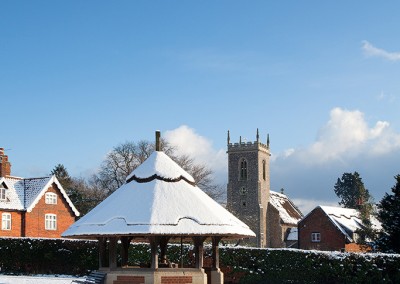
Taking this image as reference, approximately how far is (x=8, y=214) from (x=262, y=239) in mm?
41950

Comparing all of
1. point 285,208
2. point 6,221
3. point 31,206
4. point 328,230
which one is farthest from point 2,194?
point 285,208

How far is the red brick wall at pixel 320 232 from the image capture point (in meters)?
61.4

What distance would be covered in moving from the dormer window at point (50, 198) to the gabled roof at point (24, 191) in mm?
561

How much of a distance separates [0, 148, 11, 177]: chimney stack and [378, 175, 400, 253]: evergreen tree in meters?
28.8

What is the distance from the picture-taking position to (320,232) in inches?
2467

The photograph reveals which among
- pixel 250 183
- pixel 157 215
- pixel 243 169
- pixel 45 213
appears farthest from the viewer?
pixel 243 169

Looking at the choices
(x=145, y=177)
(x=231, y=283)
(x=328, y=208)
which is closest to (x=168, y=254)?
(x=231, y=283)

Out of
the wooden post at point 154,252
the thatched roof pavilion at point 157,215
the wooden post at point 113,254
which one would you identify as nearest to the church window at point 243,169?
the thatched roof pavilion at point 157,215

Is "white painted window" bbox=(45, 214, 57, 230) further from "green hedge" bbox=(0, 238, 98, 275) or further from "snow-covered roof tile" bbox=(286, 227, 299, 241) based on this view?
"snow-covered roof tile" bbox=(286, 227, 299, 241)

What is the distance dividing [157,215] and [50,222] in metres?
34.3

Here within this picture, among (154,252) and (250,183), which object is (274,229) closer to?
(250,183)

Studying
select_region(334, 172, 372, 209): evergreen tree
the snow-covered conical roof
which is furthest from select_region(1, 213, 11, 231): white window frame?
select_region(334, 172, 372, 209): evergreen tree

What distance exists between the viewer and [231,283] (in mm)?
31578

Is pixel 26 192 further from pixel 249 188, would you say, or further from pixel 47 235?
pixel 249 188
